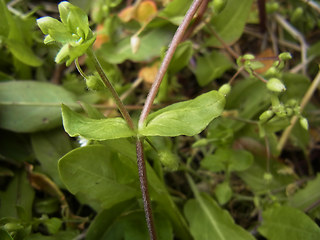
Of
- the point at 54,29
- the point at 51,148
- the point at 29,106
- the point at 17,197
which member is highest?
the point at 54,29

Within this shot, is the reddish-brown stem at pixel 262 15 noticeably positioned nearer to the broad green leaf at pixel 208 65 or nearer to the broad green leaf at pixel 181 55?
the broad green leaf at pixel 208 65

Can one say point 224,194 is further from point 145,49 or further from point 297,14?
point 297,14

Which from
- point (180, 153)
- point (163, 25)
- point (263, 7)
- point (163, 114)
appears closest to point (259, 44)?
point (263, 7)

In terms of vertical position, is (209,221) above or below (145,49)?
below

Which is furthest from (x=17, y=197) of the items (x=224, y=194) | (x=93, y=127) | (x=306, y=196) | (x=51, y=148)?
(x=306, y=196)

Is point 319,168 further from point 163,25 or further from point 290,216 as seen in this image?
point 163,25
